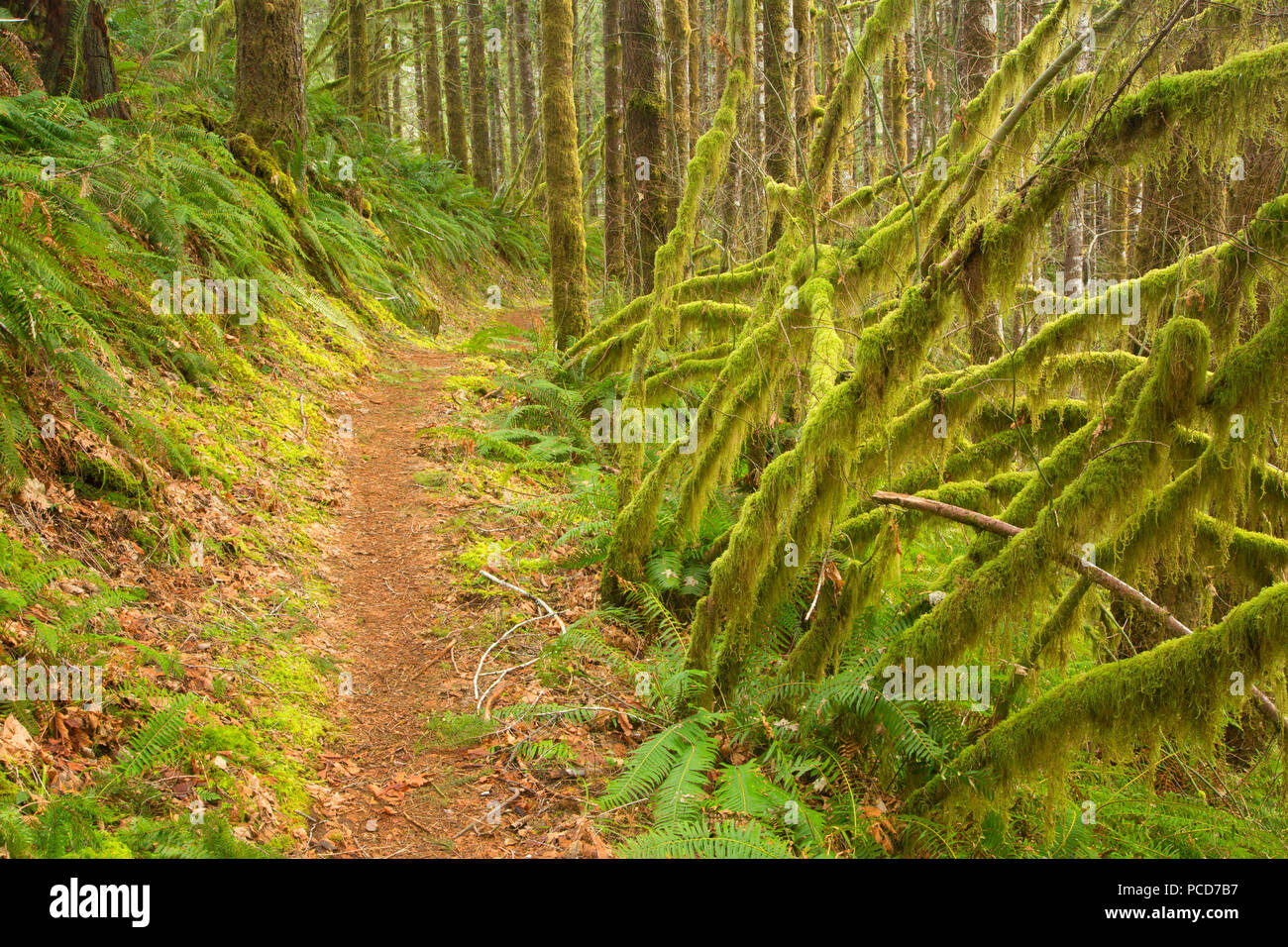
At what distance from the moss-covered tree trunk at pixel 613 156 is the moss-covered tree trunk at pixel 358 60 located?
19.1 feet

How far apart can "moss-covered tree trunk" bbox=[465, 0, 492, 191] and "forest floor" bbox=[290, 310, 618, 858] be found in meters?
15.3

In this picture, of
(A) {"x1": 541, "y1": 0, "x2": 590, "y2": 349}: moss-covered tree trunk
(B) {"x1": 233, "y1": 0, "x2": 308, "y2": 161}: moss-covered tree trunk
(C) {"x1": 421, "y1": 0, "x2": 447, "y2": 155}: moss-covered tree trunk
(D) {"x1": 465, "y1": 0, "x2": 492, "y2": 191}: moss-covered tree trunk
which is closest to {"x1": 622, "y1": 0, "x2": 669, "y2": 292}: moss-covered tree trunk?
(A) {"x1": 541, "y1": 0, "x2": 590, "y2": 349}: moss-covered tree trunk

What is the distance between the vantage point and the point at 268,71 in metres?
9.33

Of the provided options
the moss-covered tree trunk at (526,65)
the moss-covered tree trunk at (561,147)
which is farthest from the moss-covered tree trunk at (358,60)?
the moss-covered tree trunk at (561,147)

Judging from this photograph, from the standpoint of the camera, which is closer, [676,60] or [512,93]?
[676,60]

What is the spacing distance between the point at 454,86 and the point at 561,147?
1307 cm

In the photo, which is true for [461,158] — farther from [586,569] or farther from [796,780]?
[796,780]

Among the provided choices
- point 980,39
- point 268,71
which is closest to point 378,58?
point 268,71

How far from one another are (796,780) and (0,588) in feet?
11.5

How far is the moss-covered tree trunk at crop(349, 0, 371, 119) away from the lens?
14.2 metres

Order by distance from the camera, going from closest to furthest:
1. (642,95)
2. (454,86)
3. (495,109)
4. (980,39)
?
(980,39)
(642,95)
(454,86)
(495,109)

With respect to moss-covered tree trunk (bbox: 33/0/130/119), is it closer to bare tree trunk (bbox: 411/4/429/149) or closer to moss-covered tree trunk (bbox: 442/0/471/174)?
bare tree trunk (bbox: 411/4/429/149)

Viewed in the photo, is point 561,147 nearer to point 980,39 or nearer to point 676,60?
point 676,60

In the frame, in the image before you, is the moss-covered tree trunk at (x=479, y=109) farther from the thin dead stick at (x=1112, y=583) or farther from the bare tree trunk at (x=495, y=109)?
the thin dead stick at (x=1112, y=583)
